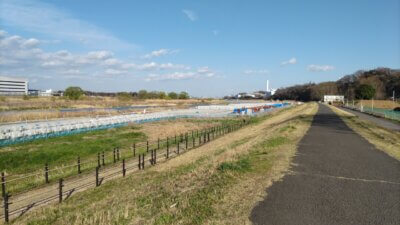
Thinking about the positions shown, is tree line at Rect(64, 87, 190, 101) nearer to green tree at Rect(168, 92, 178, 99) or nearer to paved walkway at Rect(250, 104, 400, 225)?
green tree at Rect(168, 92, 178, 99)

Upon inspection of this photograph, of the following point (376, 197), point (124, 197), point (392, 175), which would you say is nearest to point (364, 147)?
point (392, 175)

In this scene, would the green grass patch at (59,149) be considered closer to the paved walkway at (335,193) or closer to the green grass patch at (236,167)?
the green grass patch at (236,167)

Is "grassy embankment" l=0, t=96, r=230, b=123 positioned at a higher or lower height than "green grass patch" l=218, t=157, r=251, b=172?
higher

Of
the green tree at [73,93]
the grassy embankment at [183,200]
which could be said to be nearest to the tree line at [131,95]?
the green tree at [73,93]

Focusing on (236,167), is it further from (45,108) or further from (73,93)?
(73,93)

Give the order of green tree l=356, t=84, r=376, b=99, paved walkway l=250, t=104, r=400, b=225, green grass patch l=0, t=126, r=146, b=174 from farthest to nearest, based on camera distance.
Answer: green tree l=356, t=84, r=376, b=99, green grass patch l=0, t=126, r=146, b=174, paved walkway l=250, t=104, r=400, b=225

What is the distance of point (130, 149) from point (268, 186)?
643 inches

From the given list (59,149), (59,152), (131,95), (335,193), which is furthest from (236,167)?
(131,95)

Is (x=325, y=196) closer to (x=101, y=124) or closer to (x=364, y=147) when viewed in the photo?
(x=364, y=147)

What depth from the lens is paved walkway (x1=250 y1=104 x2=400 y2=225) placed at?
6.95 m

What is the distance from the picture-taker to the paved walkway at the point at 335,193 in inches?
274

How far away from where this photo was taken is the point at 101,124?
36.7 meters

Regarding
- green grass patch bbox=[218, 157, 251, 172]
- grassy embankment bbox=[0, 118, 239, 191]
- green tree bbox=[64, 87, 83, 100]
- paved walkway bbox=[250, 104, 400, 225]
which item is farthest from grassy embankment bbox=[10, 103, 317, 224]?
green tree bbox=[64, 87, 83, 100]

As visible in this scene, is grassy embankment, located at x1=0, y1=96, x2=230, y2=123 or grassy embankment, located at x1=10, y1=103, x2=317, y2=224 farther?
grassy embankment, located at x1=0, y1=96, x2=230, y2=123
